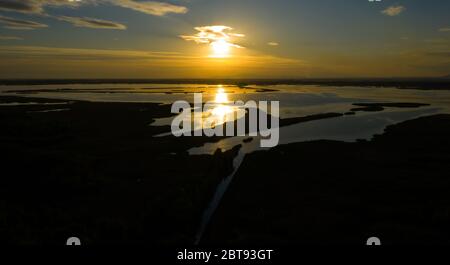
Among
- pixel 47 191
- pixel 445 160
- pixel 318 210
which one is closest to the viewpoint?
pixel 318 210

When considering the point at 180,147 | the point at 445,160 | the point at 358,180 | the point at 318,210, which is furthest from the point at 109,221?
the point at 445,160

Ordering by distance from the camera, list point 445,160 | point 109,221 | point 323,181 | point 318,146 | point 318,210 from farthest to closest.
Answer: point 318,146 → point 445,160 → point 323,181 → point 318,210 → point 109,221

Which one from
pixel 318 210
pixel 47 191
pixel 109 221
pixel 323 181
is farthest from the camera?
pixel 323 181

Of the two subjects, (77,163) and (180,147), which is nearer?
(77,163)

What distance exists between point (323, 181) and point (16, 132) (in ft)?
93.8

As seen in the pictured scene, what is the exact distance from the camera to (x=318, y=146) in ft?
113

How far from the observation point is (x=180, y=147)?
1366 inches

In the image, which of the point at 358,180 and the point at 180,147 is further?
the point at 180,147
